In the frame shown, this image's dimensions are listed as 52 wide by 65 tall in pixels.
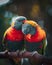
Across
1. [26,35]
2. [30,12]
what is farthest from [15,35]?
[30,12]

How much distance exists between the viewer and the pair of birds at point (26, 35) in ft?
4.91

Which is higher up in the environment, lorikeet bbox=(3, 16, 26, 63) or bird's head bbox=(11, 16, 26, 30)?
bird's head bbox=(11, 16, 26, 30)

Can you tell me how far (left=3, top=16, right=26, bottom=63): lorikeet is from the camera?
1.51 metres

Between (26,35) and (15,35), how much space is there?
0.26 ft

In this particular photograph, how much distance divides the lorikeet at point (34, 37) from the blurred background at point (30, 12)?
31 mm

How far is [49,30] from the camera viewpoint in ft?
4.94

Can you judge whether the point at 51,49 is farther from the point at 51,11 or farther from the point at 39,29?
the point at 51,11

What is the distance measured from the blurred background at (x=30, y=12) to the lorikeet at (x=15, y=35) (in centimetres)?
3

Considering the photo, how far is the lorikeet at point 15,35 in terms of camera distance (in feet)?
4.95

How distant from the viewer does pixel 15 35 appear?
151cm

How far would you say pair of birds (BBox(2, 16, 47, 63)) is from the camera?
150 centimetres

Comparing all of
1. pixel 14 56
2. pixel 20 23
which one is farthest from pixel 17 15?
pixel 14 56

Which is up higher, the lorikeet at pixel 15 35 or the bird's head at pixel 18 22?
the bird's head at pixel 18 22

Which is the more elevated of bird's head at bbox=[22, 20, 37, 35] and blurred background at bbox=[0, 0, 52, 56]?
blurred background at bbox=[0, 0, 52, 56]
